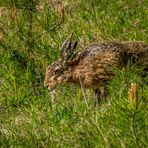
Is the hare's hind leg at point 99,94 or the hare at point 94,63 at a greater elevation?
the hare at point 94,63

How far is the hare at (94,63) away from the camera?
7570mm

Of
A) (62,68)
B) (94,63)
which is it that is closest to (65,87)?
(62,68)

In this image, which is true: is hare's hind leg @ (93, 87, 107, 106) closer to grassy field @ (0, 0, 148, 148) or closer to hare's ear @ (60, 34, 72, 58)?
grassy field @ (0, 0, 148, 148)

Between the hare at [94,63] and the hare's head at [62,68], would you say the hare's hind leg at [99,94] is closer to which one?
the hare at [94,63]

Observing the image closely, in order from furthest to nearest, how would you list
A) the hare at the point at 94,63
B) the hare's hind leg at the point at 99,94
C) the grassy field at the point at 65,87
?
the hare at the point at 94,63
the hare's hind leg at the point at 99,94
the grassy field at the point at 65,87

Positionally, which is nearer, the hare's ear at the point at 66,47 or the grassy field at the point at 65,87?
the grassy field at the point at 65,87

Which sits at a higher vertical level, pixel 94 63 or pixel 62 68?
pixel 94 63

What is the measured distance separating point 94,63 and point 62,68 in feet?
1.46

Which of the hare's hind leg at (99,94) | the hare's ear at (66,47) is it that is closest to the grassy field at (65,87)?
the hare's hind leg at (99,94)

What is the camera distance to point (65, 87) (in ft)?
25.4

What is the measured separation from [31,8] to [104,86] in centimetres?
208

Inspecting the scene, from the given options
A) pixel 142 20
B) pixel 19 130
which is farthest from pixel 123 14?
pixel 19 130

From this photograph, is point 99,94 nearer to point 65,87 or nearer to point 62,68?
point 65,87

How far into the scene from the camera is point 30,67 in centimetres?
859
